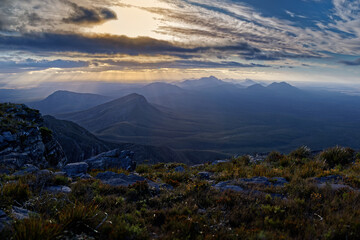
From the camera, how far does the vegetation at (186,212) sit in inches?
172

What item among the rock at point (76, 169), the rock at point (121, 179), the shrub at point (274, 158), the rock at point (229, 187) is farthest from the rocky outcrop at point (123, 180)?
the shrub at point (274, 158)

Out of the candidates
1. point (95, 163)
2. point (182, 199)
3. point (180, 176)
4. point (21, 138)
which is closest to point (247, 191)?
point (182, 199)

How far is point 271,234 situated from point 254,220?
99 centimetres

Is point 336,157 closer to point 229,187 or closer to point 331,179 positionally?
point 331,179

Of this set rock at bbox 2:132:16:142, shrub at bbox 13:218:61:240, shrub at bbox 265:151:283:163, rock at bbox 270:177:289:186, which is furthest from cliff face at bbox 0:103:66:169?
shrub at bbox 265:151:283:163

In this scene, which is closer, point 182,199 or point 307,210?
point 307,210

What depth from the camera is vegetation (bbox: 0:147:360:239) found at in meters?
4.37

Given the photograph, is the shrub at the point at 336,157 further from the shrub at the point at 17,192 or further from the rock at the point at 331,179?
the shrub at the point at 17,192

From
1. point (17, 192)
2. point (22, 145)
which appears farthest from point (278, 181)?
point (22, 145)

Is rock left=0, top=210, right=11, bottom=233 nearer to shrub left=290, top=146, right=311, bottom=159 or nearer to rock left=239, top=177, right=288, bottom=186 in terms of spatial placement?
rock left=239, top=177, right=288, bottom=186

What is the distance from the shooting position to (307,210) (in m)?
→ 6.20

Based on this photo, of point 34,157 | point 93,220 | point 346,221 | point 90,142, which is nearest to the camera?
point 93,220

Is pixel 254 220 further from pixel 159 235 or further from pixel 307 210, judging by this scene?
pixel 159 235

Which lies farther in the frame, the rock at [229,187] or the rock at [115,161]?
the rock at [115,161]
